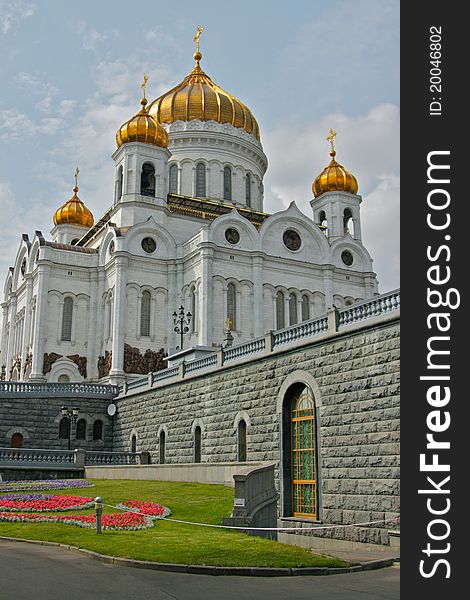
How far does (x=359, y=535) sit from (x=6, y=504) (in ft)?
30.9

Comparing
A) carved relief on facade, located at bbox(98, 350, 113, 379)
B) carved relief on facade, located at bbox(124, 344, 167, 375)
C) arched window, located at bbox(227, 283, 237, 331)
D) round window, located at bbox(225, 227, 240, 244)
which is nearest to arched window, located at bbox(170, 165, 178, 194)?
round window, located at bbox(225, 227, 240, 244)

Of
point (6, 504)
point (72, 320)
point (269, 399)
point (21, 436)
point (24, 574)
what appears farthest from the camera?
point (72, 320)

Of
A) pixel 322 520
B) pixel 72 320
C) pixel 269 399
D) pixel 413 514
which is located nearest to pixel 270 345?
pixel 269 399

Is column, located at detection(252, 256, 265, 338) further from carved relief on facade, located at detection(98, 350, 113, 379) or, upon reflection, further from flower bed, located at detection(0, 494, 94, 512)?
flower bed, located at detection(0, 494, 94, 512)

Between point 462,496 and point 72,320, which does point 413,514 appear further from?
point 72,320

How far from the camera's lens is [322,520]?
19.4 meters

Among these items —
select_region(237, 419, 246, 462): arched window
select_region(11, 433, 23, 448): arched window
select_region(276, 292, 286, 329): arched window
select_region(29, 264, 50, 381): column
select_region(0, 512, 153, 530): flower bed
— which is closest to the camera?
select_region(0, 512, 153, 530): flower bed

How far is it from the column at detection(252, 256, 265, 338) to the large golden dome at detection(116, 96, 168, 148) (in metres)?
11.2

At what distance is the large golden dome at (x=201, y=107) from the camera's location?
55.8 meters

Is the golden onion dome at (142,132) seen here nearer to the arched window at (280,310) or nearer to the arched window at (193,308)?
the arched window at (193,308)

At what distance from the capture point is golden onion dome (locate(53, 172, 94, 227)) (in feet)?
193

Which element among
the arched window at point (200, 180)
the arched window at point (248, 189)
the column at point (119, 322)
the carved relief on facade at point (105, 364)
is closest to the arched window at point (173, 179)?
the arched window at point (200, 180)

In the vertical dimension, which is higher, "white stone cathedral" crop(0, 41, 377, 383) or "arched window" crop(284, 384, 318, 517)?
"white stone cathedral" crop(0, 41, 377, 383)

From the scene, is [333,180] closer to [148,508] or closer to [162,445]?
[162,445]
